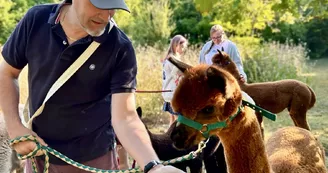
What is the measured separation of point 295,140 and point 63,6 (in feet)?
8.54

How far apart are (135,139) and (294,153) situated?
2086mm

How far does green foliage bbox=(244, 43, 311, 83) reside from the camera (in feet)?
47.2

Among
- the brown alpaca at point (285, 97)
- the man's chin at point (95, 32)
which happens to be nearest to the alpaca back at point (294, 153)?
the man's chin at point (95, 32)

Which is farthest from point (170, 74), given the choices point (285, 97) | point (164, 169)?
point (164, 169)

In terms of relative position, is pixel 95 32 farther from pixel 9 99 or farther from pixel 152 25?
pixel 152 25

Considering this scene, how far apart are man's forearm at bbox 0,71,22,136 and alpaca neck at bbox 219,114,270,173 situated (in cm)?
121

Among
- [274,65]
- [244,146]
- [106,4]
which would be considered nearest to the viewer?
[106,4]

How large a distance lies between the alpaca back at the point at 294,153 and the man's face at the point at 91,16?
198cm

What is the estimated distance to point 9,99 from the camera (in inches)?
100

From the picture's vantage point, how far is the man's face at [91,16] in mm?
2225

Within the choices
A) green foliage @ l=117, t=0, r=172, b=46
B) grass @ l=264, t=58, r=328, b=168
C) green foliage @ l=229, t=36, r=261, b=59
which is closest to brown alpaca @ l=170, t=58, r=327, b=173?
grass @ l=264, t=58, r=328, b=168

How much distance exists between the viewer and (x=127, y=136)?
2342mm

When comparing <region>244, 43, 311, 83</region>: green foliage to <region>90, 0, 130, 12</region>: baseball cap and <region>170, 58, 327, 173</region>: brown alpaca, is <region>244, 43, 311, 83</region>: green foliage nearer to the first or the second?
<region>170, 58, 327, 173</region>: brown alpaca

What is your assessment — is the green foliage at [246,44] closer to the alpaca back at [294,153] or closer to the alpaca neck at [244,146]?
the alpaca back at [294,153]
